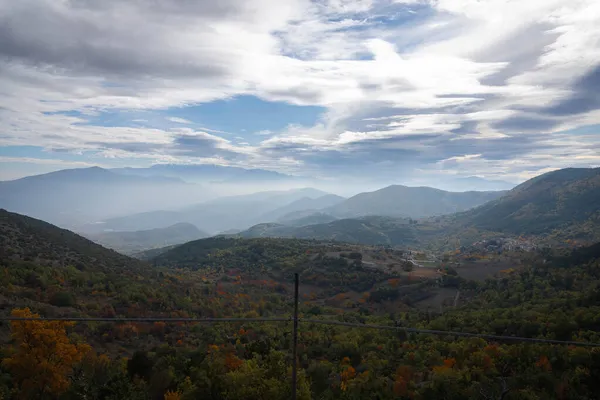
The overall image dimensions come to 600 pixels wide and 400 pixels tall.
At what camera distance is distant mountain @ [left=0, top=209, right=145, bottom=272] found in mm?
56531

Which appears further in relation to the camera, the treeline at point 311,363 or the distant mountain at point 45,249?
the distant mountain at point 45,249

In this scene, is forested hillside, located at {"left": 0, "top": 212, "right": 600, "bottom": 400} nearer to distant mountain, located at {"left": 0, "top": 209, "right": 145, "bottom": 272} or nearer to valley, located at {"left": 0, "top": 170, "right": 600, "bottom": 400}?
valley, located at {"left": 0, "top": 170, "right": 600, "bottom": 400}

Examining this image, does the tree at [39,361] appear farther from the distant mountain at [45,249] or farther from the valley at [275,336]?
the distant mountain at [45,249]

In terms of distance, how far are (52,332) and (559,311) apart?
52.6m

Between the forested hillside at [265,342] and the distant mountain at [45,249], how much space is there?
0.45m

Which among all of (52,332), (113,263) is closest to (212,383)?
(52,332)

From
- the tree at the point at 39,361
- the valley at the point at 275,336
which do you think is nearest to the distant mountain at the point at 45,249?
the valley at the point at 275,336

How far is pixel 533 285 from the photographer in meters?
76.4

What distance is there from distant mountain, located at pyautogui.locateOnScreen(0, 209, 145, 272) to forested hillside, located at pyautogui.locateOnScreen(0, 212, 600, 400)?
45 cm

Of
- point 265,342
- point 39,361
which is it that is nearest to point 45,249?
point 265,342

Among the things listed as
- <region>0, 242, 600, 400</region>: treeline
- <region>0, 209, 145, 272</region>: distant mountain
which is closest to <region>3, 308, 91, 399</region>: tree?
<region>0, 242, 600, 400</region>: treeline

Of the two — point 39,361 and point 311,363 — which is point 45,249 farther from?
point 311,363

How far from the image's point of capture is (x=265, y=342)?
34094 mm

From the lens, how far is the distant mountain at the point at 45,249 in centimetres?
5653
